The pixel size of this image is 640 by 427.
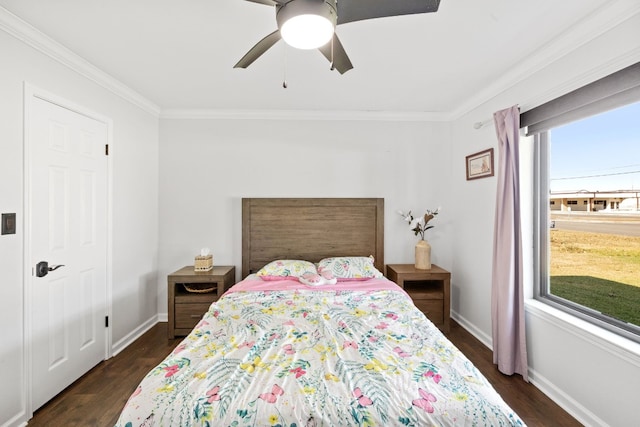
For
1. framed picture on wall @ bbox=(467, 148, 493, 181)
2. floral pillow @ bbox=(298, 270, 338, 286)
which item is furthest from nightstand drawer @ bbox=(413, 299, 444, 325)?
framed picture on wall @ bbox=(467, 148, 493, 181)

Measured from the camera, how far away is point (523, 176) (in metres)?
2.37

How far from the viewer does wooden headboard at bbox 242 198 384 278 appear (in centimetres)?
331

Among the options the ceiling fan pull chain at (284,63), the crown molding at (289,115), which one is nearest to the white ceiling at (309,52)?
the ceiling fan pull chain at (284,63)

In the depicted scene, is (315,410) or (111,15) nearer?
(315,410)

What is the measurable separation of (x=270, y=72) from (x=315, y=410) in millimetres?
2391

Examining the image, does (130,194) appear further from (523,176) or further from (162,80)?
(523,176)

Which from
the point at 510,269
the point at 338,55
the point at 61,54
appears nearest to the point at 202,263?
the point at 61,54

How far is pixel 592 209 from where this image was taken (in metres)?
2.07

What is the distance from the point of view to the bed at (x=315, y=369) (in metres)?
1.09

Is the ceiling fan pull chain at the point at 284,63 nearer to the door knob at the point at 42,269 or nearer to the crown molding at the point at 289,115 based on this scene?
the crown molding at the point at 289,115

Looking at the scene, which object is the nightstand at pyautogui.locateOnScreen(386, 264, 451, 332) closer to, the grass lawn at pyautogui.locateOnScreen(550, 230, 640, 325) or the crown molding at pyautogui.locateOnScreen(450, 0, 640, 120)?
the grass lawn at pyautogui.locateOnScreen(550, 230, 640, 325)

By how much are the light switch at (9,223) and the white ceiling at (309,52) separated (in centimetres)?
122

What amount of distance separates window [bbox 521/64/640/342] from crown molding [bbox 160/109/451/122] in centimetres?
137

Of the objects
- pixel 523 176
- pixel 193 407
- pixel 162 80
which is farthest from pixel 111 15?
pixel 523 176
